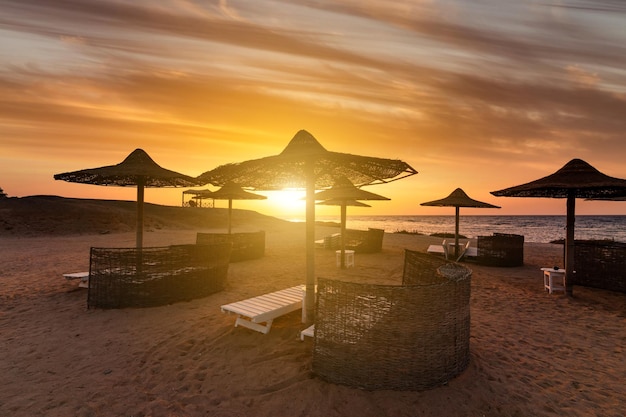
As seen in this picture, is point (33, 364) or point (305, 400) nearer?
point (305, 400)

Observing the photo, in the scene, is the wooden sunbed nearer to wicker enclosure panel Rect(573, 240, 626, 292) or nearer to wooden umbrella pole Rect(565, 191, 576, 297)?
wooden umbrella pole Rect(565, 191, 576, 297)

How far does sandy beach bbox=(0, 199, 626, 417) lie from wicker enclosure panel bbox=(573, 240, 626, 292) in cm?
66

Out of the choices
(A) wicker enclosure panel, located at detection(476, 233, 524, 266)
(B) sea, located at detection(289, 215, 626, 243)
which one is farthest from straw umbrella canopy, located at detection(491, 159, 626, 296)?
(B) sea, located at detection(289, 215, 626, 243)

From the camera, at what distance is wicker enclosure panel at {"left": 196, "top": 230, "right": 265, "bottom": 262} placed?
41.6 ft

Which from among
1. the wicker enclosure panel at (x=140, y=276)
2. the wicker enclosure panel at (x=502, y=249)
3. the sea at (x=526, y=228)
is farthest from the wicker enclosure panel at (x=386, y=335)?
the sea at (x=526, y=228)

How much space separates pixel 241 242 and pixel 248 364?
359 inches

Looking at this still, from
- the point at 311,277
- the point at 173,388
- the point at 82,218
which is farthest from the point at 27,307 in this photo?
the point at 82,218

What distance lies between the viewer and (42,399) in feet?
12.8

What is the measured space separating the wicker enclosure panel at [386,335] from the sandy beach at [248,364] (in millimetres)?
187

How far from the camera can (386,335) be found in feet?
13.3

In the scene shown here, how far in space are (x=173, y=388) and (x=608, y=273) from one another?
11.3m

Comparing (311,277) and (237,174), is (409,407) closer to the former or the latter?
(311,277)

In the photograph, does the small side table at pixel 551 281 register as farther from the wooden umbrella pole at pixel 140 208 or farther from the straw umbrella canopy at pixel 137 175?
the wooden umbrella pole at pixel 140 208

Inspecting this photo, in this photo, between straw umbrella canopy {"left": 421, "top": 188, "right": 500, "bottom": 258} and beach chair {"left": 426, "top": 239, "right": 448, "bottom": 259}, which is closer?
beach chair {"left": 426, "top": 239, "right": 448, "bottom": 259}
